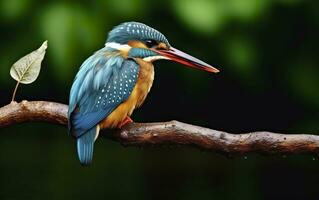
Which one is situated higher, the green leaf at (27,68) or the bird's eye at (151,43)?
the bird's eye at (151,43)

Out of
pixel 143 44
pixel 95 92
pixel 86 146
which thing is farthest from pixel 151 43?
pixel 86 146

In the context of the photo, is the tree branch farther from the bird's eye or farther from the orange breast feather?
the bird's eye

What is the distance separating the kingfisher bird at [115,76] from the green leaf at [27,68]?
8 cm

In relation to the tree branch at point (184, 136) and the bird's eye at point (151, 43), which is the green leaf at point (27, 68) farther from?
the bird's eye at point (151, 43)

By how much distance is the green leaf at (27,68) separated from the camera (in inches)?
Result: 62.6

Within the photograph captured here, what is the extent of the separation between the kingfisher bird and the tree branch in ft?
0.20

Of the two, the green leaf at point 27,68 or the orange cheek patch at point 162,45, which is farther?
the orange cheek patch at point 162,45

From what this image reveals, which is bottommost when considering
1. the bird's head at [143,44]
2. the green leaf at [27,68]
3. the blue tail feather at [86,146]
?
the blue tail feather at [86,146]

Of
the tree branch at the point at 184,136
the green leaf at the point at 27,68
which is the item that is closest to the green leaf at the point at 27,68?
the green leaf at the point at 27,68

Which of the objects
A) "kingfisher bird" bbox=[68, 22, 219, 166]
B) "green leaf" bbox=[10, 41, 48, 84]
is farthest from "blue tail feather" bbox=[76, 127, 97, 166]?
"green leaf" bbox=[10, 41, 48, 84]

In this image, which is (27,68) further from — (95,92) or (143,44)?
(143,44)

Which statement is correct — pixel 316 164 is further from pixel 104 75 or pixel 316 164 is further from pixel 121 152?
pixel 104 75

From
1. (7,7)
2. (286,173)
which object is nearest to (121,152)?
(286,173)

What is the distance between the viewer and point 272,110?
16.6ft
